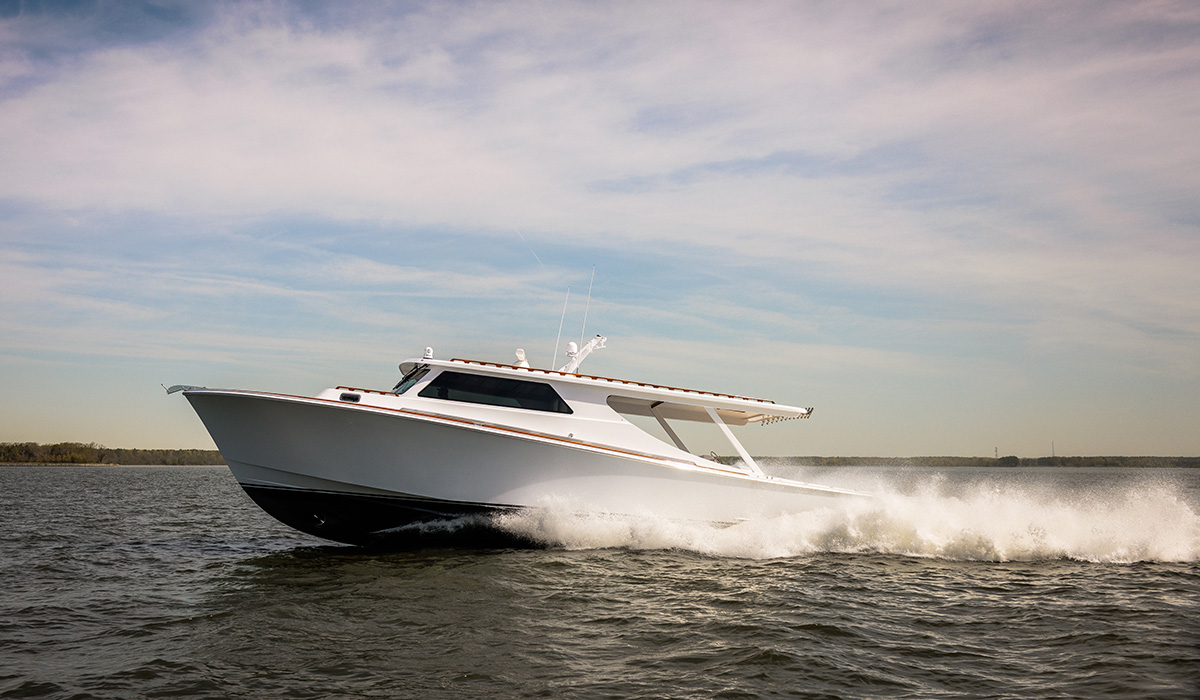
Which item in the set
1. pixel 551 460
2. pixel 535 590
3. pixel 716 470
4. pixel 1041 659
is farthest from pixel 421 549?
pixel 1041 659

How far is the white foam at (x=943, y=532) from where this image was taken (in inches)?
420

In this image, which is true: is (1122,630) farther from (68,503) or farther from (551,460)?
(68,503)

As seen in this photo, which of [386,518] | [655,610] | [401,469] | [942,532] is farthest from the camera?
[942,532]

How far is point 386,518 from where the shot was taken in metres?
10.1

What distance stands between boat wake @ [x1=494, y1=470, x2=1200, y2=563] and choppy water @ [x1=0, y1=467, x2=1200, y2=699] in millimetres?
33

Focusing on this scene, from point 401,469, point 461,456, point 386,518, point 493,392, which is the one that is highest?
point 493,392

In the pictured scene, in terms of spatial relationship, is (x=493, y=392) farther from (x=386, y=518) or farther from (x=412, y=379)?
(x=386, y=518)

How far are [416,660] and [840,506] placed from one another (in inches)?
303

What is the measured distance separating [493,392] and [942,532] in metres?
7.60

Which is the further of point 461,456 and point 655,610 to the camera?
point 461,456

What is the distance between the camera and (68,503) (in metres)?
23.8

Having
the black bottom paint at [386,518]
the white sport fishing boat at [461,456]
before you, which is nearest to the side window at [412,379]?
the white sport fishing boat at [461,456]

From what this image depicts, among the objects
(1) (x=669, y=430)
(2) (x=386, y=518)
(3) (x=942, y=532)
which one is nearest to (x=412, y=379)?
(2) (x=386, y=518)

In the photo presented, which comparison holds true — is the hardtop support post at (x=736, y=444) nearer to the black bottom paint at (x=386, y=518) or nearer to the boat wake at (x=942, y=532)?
the boat wake at (x=942, y=532)
